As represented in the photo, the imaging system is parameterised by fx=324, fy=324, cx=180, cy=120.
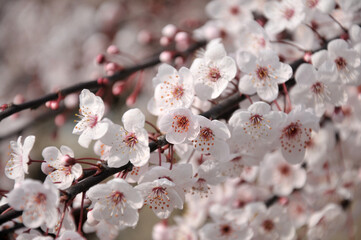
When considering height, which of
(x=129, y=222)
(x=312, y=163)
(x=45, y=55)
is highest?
(x=129, y=222)

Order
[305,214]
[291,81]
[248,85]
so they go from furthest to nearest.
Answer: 1. [305,214]
2. [291,81]
3. [248,85]

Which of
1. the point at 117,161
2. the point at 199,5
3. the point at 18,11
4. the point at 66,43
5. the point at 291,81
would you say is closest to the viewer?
the point at 117,161

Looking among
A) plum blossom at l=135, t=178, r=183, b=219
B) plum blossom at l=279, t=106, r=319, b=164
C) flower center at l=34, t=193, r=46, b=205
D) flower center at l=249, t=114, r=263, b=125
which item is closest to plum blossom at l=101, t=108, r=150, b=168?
plum blossom at l=135, t=178, r=183, b=219

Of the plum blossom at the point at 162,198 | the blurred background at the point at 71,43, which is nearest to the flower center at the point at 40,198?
the plum blossom at the point at 162,198

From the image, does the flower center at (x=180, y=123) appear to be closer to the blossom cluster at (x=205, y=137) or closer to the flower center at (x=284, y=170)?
the blossom cluster at (x=205, y=137)

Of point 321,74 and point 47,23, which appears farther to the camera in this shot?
point 47,23

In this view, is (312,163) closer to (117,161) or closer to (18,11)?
(117,161)

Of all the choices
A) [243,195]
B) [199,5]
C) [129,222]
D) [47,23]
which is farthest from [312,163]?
[47,23]
